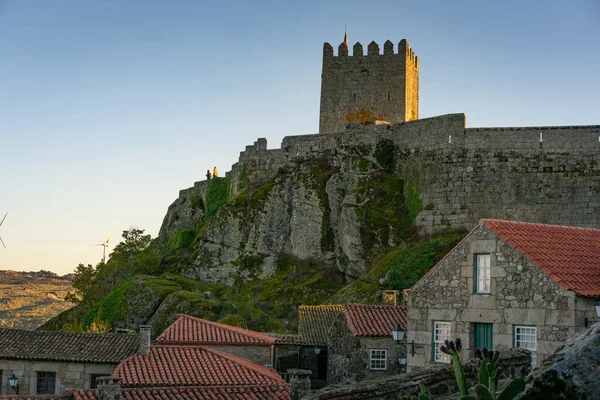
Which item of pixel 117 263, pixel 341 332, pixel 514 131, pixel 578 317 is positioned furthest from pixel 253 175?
pixel 578 317

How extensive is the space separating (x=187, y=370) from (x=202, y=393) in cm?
455

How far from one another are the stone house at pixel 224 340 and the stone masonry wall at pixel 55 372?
3035mm

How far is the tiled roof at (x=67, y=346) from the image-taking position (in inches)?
1421

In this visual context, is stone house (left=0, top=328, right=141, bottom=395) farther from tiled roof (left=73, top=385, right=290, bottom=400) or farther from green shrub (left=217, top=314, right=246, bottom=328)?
tiled roof (left=73, top=385, right=290, bottom=400)

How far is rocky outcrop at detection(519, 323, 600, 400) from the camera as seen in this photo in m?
5.16

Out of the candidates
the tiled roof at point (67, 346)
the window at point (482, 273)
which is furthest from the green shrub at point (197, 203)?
the window at point (482, 273)

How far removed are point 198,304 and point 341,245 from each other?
995 cm

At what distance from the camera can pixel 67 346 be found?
3744 centimetres

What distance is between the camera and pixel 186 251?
62125 mm

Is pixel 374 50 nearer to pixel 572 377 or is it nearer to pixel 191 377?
pixel 191 377

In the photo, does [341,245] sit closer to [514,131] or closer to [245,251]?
[245,251]

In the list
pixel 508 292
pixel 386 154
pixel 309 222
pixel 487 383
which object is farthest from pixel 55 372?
pixel 487 383

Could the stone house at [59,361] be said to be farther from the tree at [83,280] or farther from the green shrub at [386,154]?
the tree at [83,280]

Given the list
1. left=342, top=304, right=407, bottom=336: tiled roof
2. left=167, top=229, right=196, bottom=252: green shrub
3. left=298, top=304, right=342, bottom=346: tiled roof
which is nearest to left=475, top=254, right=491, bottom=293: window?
left=342, top=304, right=407, bottom=336: tiled roof
